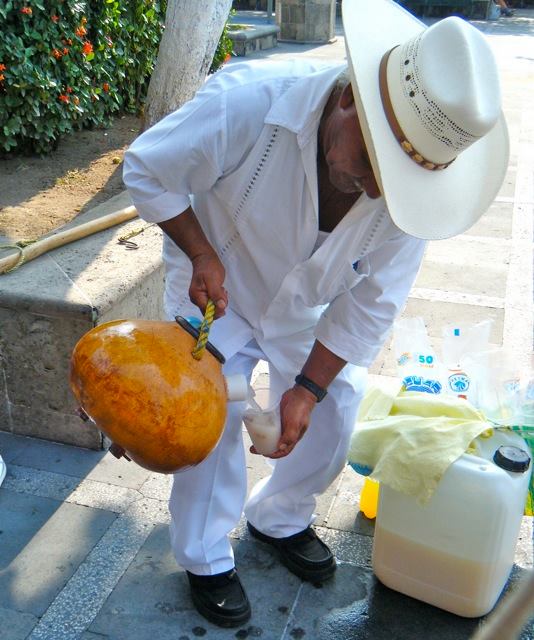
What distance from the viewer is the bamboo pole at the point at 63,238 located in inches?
126

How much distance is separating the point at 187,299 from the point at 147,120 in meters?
3.19

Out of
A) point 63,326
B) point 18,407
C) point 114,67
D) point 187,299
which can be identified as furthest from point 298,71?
point 114,67

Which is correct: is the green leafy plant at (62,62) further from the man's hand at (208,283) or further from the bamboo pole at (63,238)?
the man's hand at (208,283)

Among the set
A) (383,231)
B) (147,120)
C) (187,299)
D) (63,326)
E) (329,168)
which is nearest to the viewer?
(329,168)

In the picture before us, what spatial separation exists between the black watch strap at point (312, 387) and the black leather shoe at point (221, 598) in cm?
64

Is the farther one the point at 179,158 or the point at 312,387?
the point at 312,387

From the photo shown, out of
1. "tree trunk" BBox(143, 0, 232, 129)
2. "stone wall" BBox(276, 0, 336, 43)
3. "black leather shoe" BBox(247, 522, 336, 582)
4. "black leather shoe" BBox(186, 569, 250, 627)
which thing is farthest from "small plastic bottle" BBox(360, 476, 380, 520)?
"stone wall" BBox(276, 0, 336, 43)

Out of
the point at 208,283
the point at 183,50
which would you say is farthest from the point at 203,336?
the point at 183,50

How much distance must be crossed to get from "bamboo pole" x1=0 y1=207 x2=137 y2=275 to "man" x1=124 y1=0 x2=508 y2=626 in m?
1.10

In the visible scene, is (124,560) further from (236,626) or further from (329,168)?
(329,168)

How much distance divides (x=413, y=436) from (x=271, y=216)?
79 centimetres

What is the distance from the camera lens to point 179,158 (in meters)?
2.02

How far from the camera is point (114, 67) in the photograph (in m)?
5.46

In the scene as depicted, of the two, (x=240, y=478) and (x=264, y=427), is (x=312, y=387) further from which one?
(x=240, y=478)
